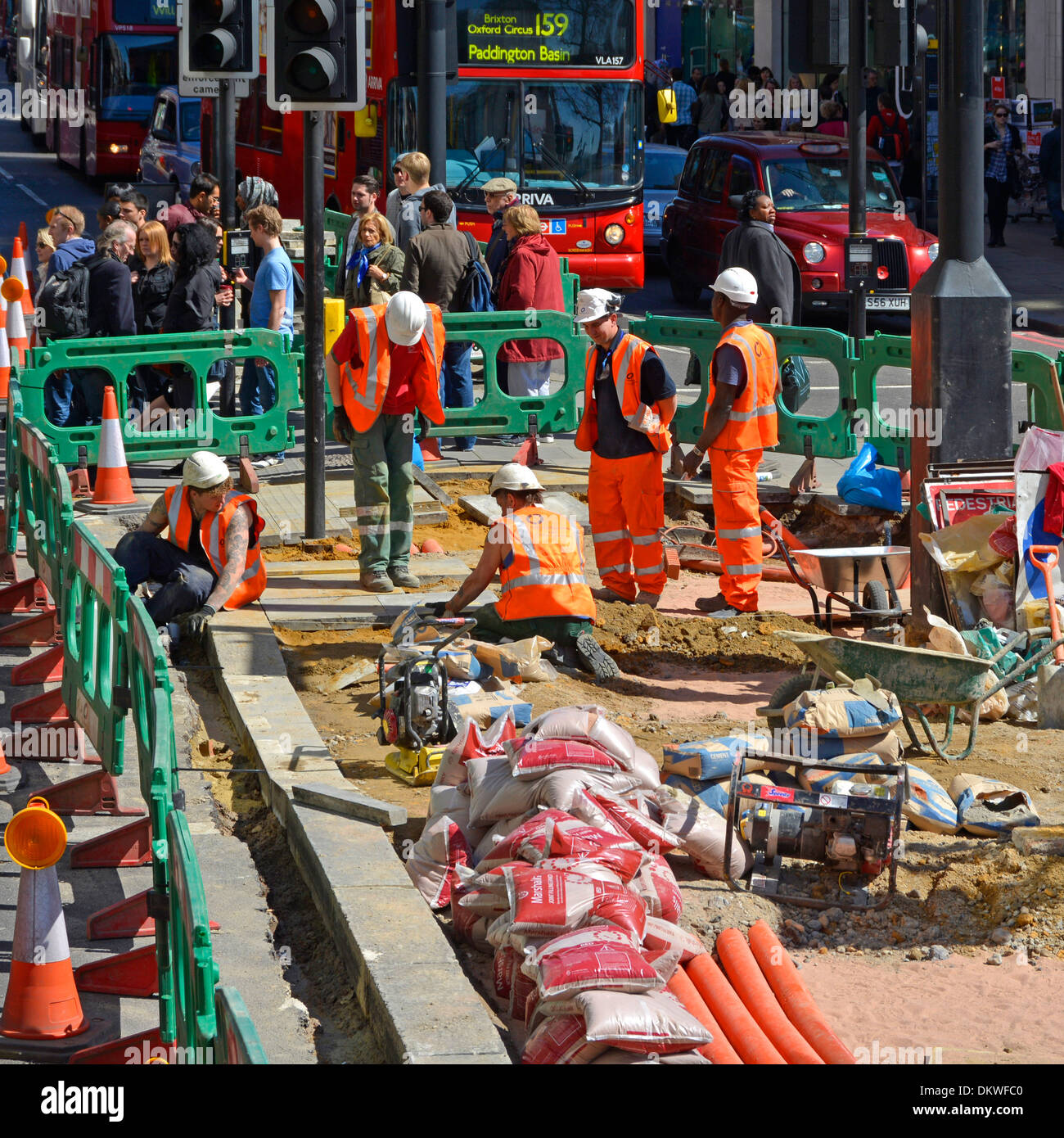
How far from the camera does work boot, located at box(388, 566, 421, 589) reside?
10.6 metres

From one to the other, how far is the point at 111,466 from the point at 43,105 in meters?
30.0

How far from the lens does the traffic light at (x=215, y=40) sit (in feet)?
38.0

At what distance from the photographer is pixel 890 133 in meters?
29.2

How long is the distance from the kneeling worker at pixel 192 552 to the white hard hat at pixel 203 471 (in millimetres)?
87

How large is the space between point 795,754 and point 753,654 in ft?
8.14

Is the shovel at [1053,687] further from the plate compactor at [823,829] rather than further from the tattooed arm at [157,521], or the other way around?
the tattooed arm at [157,521]

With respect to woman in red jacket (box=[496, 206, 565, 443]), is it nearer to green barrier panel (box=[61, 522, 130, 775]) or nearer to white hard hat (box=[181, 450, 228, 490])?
white hard hat (box=[181, 450, 228, 490])

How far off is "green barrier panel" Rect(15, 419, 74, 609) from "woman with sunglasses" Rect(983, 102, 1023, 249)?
1862cm

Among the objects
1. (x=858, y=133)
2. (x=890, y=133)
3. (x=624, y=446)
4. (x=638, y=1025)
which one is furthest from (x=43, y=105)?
(x=638, y=1025)

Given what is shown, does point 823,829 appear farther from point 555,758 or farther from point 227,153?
point 227,153

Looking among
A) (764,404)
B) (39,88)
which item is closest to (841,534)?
(764,404)

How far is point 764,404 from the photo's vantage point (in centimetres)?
1011

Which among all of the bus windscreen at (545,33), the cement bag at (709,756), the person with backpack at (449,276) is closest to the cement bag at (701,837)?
the cement bag at (709,756)

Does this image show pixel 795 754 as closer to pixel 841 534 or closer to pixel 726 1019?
pixel 726 1019
